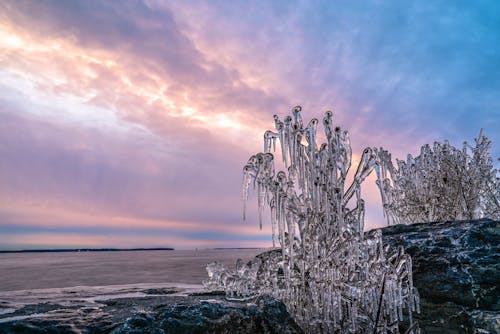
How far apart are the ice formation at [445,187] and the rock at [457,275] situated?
308 inches

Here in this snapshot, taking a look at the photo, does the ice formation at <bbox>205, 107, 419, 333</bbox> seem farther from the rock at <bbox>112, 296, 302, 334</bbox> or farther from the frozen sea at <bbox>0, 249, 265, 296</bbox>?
the frozen sea at <bbox>0, 249, 265, 296</bbox>

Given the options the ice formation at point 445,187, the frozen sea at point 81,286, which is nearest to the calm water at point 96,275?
the frozen sea at point 81,286

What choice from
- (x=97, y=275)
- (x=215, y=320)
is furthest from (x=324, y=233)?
(x=97, y=275)

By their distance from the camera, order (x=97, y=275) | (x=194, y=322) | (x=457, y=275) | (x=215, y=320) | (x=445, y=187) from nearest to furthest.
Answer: (x=194, y=322) < (x=215, y=320) < (x=457, y=275) < (x=445, y=187) < (x=97, y=275)

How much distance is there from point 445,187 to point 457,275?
11047 millimetres

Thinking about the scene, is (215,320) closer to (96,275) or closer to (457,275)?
(457,275)

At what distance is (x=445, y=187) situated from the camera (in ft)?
61.0

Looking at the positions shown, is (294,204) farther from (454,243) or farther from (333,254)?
(454,243)

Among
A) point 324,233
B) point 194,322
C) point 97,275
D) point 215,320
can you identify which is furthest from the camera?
point 97,275

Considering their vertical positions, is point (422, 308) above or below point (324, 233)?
below

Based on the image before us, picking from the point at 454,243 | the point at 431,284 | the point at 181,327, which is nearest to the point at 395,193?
the point at 454,243

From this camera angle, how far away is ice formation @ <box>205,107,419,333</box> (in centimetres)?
613

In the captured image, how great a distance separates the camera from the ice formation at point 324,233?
613cm

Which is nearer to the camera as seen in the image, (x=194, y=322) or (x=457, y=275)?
(x=194, y=322)
